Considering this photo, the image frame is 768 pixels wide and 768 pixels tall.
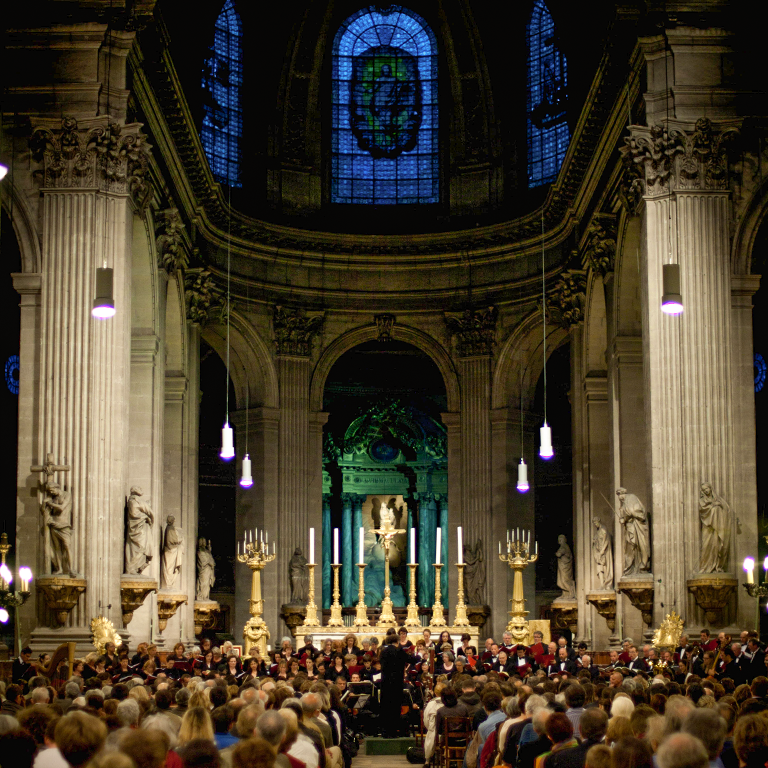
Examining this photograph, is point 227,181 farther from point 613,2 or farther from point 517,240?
point 613,2

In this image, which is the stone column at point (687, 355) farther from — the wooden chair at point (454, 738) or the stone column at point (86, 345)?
the stone column at point (86, 345)

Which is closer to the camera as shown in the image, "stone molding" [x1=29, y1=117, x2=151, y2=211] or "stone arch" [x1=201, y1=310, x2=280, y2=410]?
"stone molding" [x1=29, y1=117, x2=151, y2=211]

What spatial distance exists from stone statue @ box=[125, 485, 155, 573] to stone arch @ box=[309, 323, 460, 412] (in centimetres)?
1463

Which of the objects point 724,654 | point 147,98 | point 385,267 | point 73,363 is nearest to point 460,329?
point 385,267

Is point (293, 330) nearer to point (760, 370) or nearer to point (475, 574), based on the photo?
point (475, 574)

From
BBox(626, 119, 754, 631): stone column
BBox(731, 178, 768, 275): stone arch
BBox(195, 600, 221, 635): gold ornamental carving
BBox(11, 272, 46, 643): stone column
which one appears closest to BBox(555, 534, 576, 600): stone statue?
BBox(195, 600, 221, 635): gold ornamental carving

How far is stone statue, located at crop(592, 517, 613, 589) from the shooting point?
30.2m

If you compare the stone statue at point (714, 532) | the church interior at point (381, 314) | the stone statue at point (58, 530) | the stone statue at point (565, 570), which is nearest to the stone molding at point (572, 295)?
the church interior at point (381, 314)

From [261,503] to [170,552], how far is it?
26.0ft

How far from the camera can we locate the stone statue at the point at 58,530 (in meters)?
22.8

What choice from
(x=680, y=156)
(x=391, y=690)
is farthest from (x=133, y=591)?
(x=680, y=156)

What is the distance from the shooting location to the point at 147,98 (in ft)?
89.1

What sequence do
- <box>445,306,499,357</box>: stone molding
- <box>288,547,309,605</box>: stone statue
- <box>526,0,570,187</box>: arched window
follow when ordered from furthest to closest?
<box>526,0,570,187</box>: arched window → <box>445,306,499,357</box>: stone molding → <box>288,547,309,605</box>: stone statue

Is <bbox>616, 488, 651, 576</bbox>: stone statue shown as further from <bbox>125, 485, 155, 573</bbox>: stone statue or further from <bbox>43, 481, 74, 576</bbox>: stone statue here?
<bbox>43, 481, 74, 576</bbox>: stone statue
